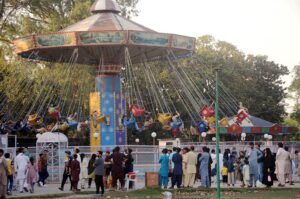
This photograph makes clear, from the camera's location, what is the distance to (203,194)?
2294 centimetres

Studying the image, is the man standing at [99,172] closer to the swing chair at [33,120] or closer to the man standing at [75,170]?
the man standing at [75,170]

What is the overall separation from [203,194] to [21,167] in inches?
270

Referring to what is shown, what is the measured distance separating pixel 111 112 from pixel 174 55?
464 centimetres

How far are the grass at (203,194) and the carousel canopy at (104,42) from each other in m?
8.97

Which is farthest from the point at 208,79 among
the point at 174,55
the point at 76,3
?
the point at 174,55

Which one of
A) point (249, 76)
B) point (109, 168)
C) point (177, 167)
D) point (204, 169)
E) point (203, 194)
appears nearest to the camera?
point (203, 194)

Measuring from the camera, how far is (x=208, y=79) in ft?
196

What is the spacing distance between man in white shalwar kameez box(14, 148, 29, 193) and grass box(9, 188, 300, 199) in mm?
2352

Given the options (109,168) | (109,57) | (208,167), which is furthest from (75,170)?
(109,57)

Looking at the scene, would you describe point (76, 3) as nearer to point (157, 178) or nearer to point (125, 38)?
point (125, 38)

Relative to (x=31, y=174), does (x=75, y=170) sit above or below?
above

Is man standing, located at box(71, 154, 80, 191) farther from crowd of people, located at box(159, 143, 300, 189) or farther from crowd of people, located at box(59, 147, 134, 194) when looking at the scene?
crowd of people, located at box(159, 143, 300, 189)

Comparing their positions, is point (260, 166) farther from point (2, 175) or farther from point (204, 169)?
point (2, 175)

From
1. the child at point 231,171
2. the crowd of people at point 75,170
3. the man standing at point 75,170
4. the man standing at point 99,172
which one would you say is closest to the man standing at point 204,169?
the child at point 231,171
